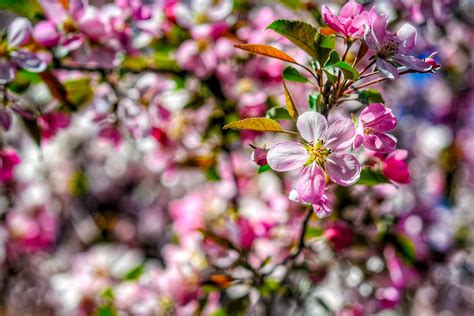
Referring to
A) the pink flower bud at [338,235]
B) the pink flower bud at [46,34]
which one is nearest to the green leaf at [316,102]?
the pink flower bud at [338,235]

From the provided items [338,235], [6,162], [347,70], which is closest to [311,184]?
[347,70]

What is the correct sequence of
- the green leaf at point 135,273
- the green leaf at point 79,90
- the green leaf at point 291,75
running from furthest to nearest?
the green leaf at point 135,273
the green leaf at point 79,90
the green leaf at point 291,75

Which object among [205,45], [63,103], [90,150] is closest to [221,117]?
[205,45]

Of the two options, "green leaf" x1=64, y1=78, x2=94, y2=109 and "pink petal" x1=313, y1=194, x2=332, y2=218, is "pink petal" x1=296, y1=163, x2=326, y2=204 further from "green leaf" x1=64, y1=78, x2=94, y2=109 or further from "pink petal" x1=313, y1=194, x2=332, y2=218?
"green leaf" x1=64, y1=78, x2=94, y2=109

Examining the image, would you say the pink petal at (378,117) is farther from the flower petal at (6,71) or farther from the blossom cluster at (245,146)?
the flower petal at (6,71)

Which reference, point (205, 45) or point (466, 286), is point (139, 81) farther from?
point (466, 286)
